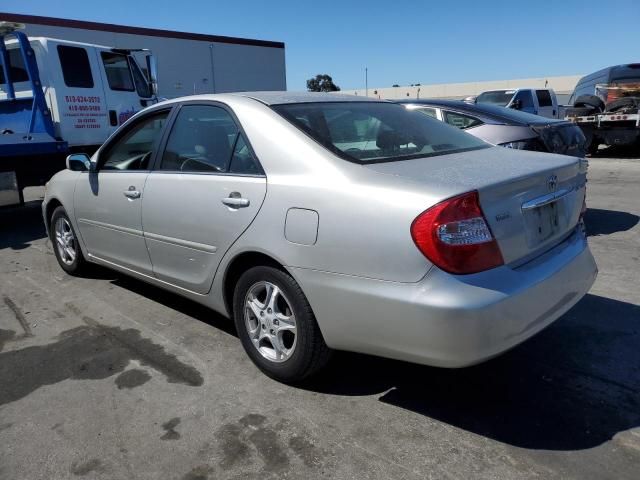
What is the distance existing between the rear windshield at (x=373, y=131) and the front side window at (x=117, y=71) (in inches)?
292

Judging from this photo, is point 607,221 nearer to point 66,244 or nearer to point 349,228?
point 349,228

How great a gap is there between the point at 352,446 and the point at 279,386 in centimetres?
68

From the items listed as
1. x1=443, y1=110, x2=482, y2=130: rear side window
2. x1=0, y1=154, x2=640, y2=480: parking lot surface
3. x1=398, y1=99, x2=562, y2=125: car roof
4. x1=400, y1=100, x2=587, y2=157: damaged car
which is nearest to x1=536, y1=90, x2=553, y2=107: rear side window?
x1=400, y1=100, x2=587, y2=157: damaged car

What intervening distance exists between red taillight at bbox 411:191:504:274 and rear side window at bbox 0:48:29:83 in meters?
8.53

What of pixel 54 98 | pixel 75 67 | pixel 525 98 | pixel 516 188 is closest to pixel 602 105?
pixel 525 98

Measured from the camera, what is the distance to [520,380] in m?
3.02

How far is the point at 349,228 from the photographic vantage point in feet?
8.18

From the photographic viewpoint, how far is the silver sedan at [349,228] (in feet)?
7.64

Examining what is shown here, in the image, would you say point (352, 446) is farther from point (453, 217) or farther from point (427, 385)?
point (453, 217)

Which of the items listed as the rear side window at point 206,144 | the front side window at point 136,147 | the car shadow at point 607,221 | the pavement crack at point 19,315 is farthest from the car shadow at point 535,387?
the car shadow at point 607,221

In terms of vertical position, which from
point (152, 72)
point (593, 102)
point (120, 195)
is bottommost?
point (120, 195)

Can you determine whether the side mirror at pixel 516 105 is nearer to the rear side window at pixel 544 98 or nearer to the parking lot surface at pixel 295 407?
the rear side window at pixel 544 98

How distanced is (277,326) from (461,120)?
4357 millimetres

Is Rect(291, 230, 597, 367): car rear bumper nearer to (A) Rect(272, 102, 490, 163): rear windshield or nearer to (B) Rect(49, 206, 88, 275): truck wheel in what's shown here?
(A) Rect(272, 102, 490, 163): rear windshield
